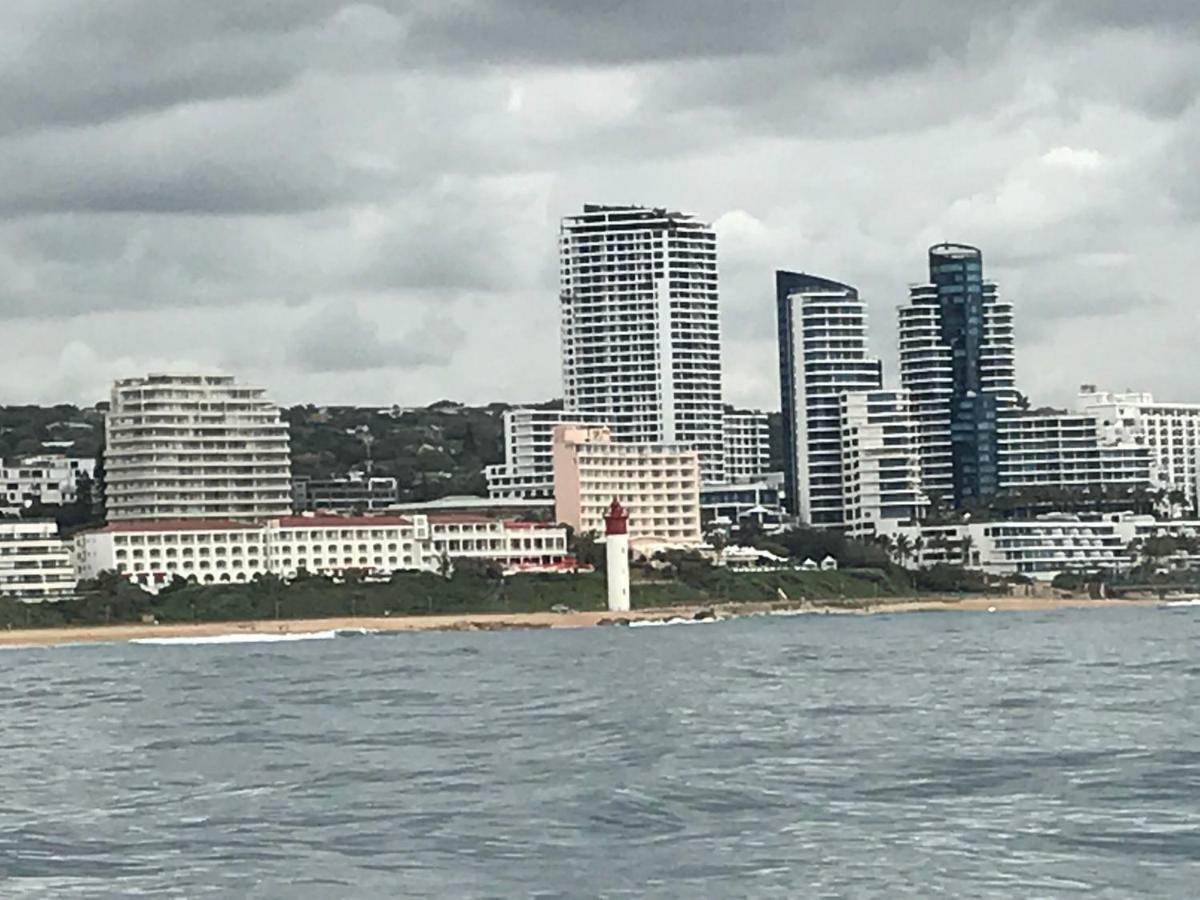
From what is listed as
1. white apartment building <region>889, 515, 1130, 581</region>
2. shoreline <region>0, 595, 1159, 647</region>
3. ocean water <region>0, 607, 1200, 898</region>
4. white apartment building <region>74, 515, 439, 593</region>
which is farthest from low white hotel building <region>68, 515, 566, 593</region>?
ocean water <region>0, 607, 1200, 898</region>

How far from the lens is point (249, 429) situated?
602 ft

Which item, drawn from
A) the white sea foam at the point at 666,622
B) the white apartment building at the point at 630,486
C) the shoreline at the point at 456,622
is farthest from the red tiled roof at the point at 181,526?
the white sea foam at the point at 666,622

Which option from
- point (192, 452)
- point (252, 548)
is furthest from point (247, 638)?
point (192, 452)

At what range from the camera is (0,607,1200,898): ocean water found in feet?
99.5

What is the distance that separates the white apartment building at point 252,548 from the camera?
149875 millimetres

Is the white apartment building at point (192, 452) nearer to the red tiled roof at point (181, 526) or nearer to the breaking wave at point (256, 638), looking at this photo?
the red tiled roof at point (181, 526)

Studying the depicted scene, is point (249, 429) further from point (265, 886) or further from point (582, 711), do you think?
point (265, 886)

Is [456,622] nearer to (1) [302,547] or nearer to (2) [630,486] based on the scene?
(1) [302,547]

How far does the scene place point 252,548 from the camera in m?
154

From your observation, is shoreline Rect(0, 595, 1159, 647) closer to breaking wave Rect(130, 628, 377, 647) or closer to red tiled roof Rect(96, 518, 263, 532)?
breaking wave Rect(130, 628, 377, 647)

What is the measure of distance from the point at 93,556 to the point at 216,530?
7509mm

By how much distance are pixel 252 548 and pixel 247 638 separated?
82.3 feet

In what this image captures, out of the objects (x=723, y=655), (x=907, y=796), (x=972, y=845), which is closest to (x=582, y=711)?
(x=907, y=796)

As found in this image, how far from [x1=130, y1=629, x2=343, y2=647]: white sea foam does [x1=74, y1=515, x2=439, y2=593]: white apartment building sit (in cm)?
1701
